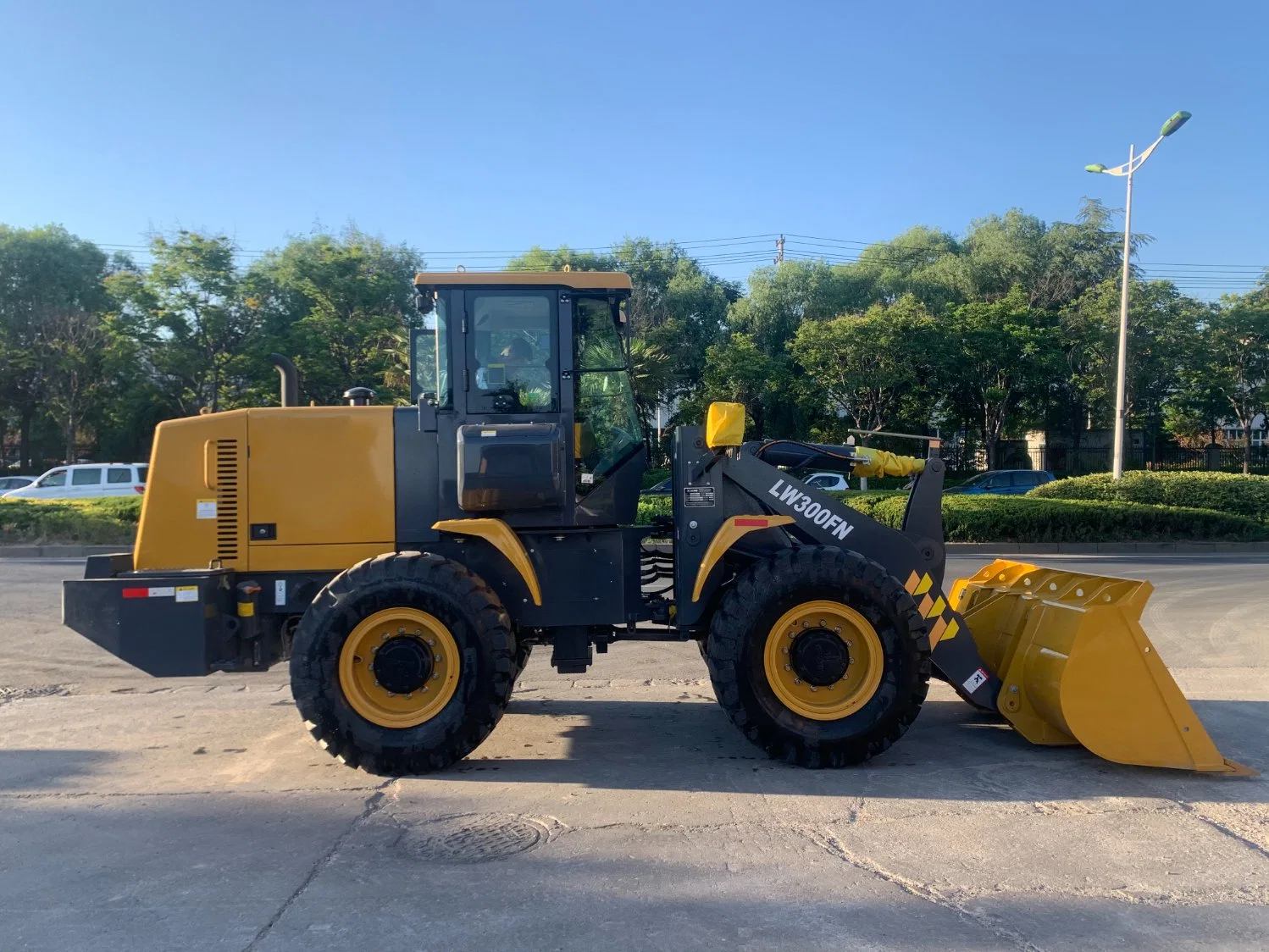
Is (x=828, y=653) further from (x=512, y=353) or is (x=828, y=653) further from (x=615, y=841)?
(x=512, y=353)

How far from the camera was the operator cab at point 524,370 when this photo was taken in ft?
19.4

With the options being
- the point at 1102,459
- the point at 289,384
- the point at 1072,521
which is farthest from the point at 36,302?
the point at 1102,459

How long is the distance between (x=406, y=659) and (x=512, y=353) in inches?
79.2

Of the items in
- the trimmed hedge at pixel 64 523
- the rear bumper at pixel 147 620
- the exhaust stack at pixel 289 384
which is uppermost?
the exhaust stack at pixel 289 384

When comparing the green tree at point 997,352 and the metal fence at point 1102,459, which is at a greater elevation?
the green tree at point 997,352

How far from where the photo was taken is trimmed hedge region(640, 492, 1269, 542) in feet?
63.1

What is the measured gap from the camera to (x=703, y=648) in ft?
20.4

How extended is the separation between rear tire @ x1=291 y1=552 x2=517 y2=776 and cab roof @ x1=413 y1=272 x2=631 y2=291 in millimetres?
1754

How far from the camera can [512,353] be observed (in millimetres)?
6004

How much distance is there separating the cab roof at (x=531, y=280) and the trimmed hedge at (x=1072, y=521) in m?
13.6

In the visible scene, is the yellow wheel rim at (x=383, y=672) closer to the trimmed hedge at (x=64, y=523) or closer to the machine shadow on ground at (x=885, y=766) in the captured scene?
the machine shadow on ground at (x=885, y=766)

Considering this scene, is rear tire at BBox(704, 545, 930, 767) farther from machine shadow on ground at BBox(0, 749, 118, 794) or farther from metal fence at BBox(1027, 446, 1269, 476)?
metal fence at BBox(1027, 446, 1269, 476)

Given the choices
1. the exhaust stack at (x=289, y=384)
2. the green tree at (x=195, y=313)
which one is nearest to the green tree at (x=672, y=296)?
the green tree at (x=195, y=313)

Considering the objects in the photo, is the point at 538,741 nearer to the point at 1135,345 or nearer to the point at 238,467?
the point at 238,467
